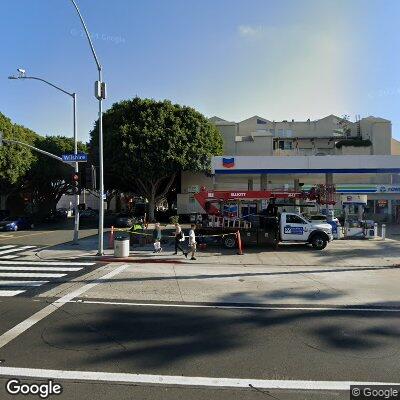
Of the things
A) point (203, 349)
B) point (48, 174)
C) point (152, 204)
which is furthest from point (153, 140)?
point (203, 349)

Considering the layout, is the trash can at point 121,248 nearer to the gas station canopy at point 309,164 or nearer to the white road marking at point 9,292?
the white road marking at point 9,292

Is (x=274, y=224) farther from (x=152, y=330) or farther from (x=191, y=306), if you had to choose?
(x=152, y=330)

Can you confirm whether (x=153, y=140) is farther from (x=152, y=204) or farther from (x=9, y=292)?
(x=9, y=292)

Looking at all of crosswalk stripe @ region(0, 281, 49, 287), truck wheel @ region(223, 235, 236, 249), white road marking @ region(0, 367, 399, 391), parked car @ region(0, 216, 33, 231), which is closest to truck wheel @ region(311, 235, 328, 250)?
truck wheel @ region(223, 235, 236, 249)

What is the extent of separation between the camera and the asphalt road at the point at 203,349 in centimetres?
538

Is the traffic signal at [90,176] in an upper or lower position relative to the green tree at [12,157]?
lower

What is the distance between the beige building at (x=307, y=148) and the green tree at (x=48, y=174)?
1577 centimetres

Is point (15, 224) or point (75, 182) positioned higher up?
point (75, 182)

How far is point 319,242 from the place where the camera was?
21734 millimetres

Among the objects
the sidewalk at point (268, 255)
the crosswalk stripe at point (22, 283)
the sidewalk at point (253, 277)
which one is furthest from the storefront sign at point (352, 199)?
the crosswalk stripe at point (22, 283)

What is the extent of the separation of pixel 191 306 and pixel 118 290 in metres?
2.74

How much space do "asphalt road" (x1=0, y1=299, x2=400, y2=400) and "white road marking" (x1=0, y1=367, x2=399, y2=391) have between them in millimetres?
36

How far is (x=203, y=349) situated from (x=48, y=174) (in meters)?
44.3

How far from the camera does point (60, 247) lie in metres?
22.2
